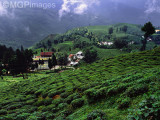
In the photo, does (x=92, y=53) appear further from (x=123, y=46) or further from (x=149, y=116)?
(x=149, y=116)

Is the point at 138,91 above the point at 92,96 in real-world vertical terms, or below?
above

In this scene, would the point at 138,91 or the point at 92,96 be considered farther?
the point at 92,96

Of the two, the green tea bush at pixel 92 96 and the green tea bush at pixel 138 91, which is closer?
the green tea bush at pixel 138 91

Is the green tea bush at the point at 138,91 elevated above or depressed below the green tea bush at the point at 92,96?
above

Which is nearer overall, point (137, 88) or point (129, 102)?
point (129, 102)

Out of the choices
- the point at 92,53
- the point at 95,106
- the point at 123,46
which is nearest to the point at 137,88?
the point at 95,106

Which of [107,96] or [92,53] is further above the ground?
[92,53]

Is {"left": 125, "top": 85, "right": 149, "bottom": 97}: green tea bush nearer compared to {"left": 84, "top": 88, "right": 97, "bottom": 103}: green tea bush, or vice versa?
{"left": 125, "top": 85, "right": 149, "bottom": 97}: green tea bush

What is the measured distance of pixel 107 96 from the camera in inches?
508

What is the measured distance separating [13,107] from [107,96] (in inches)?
625

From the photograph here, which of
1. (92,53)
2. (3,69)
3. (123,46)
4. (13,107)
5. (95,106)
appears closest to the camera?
(95,106)

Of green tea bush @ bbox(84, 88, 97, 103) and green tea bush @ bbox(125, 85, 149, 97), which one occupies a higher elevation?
green tea bush @ bbox(125, 85, 149, 97)

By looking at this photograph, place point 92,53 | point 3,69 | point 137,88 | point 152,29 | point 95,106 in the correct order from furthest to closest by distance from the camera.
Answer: point 92,53
point 3,69
point 152,29
point 95,106
point 137,88

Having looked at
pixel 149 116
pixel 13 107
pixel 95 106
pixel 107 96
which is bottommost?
pixel 13 107
